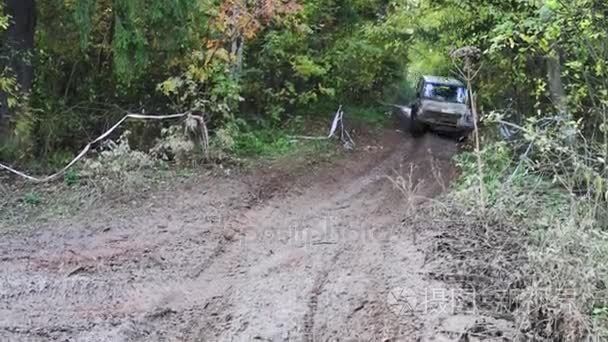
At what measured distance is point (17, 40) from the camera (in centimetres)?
1109

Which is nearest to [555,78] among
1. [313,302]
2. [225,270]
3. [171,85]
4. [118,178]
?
[313,302]

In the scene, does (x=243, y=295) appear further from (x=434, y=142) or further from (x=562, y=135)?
(x=434, y=142)

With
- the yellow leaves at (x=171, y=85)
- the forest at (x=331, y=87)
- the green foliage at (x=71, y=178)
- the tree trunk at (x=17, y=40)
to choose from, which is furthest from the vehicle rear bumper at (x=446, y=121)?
the tree trunk at (x=17, y=40)

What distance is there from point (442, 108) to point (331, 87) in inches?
126

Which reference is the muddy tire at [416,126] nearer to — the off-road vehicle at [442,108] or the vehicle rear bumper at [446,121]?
the off-road vehicle at [442,108]

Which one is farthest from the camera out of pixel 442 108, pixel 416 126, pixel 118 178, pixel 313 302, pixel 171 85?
pixel 416 126

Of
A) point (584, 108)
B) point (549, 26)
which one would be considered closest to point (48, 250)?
point (549, 26)

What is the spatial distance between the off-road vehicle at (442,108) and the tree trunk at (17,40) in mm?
10236

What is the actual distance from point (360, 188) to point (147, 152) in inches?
156

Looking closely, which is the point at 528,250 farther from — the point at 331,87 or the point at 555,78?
the point at 331,87

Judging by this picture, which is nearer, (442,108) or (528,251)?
(528,251)

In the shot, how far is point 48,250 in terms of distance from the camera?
7.39m

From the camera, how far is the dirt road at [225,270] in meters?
5.49

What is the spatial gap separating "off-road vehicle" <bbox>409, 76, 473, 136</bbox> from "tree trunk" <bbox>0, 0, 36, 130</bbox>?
10.2 metres
